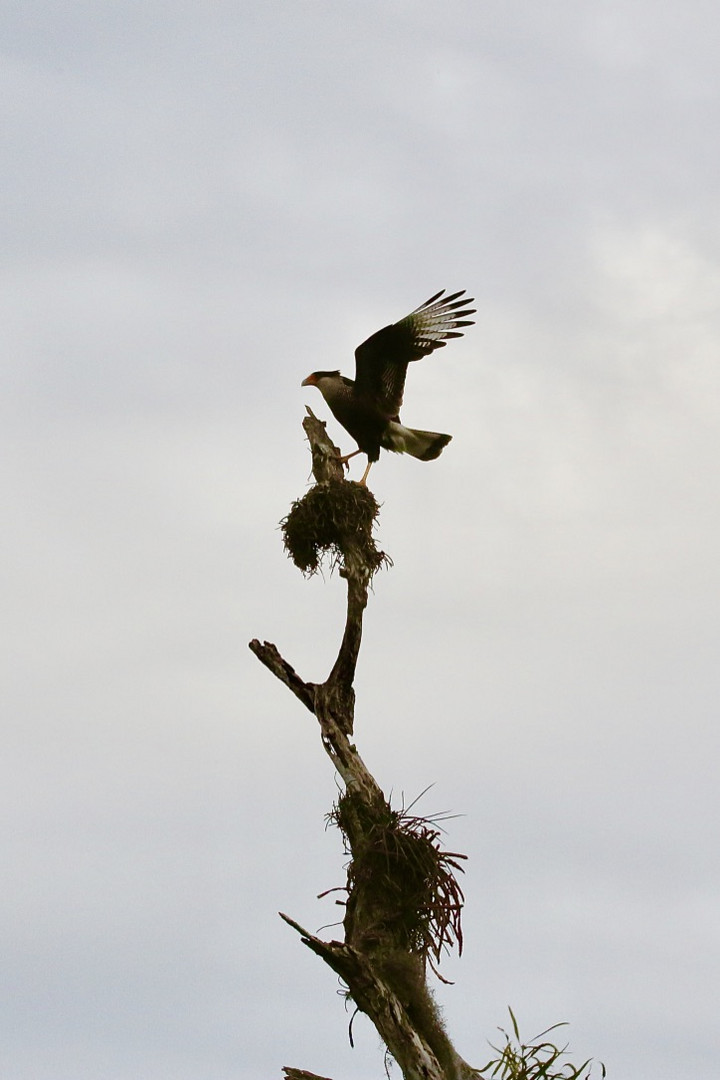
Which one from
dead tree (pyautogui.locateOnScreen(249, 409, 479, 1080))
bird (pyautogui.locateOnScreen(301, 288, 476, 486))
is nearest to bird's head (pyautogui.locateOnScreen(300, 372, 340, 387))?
bird (pyautogui.locateOnScreen(301, 288, 476, 486))

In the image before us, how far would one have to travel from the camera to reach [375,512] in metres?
8.64

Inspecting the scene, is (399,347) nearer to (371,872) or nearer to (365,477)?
(365,477)

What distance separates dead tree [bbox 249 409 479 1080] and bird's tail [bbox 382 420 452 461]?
Result: 1344 millimetres

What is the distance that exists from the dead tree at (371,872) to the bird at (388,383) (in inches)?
38.2

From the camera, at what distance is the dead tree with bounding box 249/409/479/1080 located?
22.9 ft

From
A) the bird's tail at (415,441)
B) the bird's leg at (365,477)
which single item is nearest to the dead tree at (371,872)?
the bird's leg at (365,477)

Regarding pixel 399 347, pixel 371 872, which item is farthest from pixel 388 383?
pixel 371 872

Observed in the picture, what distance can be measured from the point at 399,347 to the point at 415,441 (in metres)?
0.73

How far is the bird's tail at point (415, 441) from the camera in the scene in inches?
386

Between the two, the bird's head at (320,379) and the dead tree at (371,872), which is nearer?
the dead tree at (371,872)

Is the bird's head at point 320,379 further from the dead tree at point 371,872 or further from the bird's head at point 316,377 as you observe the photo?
the dead tree at point 371,872

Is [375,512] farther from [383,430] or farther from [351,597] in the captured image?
[383,430]

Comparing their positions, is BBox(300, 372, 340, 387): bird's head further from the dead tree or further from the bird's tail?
the dead tree

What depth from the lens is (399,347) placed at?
31.6 feet
